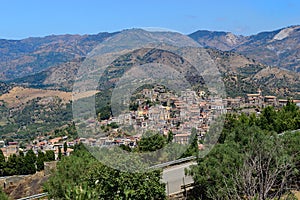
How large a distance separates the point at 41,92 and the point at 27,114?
32.1 ft

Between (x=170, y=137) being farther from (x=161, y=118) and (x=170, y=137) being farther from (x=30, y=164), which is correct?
(x=30, y=164)

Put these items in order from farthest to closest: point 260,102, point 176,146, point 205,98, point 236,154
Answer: point 260,102 < point 205,98 < point 236,154 < point 176,146

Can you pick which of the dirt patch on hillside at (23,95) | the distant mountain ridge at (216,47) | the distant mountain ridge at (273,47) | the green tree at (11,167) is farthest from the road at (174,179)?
the distant mountain ridge at (216,47)

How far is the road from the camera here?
938cm

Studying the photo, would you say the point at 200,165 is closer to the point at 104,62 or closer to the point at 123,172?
the point at 123,172

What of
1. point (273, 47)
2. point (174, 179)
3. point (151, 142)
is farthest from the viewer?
point (273, 47)

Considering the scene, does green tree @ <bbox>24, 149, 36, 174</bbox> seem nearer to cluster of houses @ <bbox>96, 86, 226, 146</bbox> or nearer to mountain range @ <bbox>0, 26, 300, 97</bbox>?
cluster of houses @ <bbox>96, 86, 226, 146</bbox>

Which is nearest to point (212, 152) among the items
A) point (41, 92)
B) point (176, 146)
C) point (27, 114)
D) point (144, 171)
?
point (176, 146)

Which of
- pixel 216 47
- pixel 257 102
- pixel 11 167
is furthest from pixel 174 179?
pixel 216 47

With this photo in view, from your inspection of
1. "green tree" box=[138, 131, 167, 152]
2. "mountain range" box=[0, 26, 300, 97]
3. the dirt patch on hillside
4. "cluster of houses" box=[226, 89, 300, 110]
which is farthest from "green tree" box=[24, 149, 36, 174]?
the dirt patch on hillside

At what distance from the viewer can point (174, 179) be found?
33.0ft

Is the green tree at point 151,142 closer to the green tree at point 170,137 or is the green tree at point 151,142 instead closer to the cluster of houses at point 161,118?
the cluster of houses at point 161,118

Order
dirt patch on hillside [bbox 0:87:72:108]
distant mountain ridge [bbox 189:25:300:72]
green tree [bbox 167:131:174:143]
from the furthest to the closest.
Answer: distant mountain ridge [bbox 189:25:300:72]
dirt patch on hillside [bbox 0:87:72:108]
green tree [bbox 167:131:174:143]

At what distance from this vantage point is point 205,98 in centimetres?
1016
